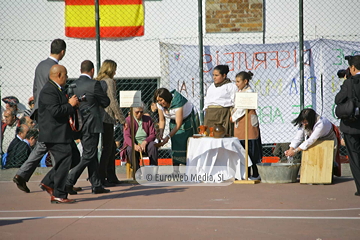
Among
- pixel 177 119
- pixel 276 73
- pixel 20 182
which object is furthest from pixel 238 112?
pixel 20 182

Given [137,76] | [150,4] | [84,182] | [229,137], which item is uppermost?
[150,4]

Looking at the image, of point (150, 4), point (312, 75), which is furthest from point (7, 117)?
point (312, 75)

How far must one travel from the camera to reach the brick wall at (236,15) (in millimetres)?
12148

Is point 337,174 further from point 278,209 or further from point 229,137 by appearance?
point 278,209

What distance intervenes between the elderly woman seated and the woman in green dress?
329 mm

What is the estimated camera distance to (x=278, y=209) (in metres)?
6.60

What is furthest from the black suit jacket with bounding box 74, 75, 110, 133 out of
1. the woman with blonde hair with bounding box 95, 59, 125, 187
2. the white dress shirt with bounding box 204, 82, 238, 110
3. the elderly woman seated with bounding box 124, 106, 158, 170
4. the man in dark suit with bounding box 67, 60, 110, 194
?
the white dress shirt with bounding box 204, 82, 238, 110

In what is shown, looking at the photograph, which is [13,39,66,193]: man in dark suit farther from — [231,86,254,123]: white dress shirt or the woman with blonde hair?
[231,86,254,123]: white dress shirt

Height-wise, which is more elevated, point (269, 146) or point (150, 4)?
point (150, 4)

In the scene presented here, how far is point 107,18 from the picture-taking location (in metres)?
12.1

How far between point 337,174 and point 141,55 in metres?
5.09

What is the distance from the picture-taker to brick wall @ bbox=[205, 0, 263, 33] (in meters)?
12.1

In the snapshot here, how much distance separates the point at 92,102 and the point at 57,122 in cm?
100

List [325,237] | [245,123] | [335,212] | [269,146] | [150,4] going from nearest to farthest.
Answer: [325,237], [335,212], [245,123], [269,146], [150,4]
